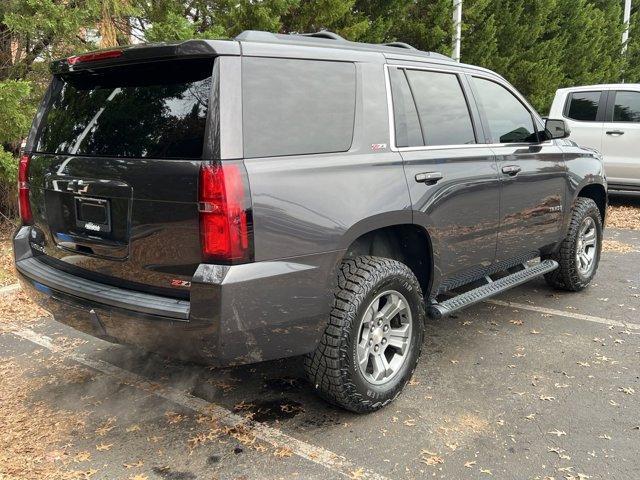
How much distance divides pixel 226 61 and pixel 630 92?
8665 mm

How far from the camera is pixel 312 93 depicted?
2.93 metres

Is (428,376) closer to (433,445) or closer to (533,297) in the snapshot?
(433,445)

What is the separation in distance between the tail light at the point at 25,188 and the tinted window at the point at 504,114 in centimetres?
292

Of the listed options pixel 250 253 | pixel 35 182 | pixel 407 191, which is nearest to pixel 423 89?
pixel 407 191

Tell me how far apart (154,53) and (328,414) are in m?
2.04

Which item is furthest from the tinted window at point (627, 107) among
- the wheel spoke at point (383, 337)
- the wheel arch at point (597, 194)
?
the wheel spoke at point (383, 337)

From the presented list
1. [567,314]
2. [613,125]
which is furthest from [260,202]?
[613,125]

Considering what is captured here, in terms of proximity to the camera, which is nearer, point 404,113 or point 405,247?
point 404,113

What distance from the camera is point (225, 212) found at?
252 cm

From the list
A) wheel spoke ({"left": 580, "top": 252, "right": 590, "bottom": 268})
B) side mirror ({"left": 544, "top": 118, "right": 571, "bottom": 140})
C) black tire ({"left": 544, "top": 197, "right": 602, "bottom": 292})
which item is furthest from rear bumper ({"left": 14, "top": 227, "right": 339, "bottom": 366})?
wheel spoke ({"left": 580, "top": 252, "right": 590, "bottom": 268})

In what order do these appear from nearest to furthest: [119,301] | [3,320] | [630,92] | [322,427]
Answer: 1. [119,301]
2. [322,427]
3. [3,320]
4. [630,92]

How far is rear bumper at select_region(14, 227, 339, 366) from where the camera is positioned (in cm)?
255

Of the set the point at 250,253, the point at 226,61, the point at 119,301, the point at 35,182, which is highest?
the point at 226,61

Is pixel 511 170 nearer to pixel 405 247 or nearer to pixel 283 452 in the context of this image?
pixel 405 247
